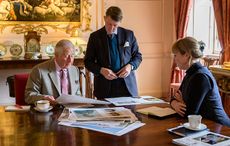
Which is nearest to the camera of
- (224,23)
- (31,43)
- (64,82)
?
(64,82)

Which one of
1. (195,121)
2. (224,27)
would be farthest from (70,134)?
(224,27)

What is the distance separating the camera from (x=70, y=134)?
6.41ft

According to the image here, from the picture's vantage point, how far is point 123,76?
3.22 meters

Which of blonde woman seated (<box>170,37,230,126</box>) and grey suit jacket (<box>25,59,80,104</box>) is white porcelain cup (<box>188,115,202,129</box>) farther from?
grey suit jacket (<box>25,59,80,104</box>)

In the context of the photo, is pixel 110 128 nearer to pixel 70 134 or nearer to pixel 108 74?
pixel 70 134

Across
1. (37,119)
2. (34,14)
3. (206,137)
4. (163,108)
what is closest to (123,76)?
(163,108)

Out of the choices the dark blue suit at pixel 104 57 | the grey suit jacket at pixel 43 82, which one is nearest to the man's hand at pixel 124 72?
the dark blue suit at pixel 104 57

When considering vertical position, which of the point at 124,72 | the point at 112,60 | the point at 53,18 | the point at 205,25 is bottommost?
the point at 124,72

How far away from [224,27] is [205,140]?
11.1 ft

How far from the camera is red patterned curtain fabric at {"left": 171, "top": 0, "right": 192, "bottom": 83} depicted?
5.95 m

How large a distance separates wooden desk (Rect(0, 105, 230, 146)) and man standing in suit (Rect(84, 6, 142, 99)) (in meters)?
0.99

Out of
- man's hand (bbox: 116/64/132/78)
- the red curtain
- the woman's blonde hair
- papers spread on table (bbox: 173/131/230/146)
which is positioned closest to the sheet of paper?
papers spread on table (bbox: 173/131/230/146)

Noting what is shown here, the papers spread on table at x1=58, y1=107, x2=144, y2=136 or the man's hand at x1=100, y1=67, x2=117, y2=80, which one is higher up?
the man's hand at x1=100, y1=67, x2=117, y2=80

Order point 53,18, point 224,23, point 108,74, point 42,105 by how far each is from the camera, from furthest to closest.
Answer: point 53,18 < point 224,23 < point 108,74 < point 42,105
